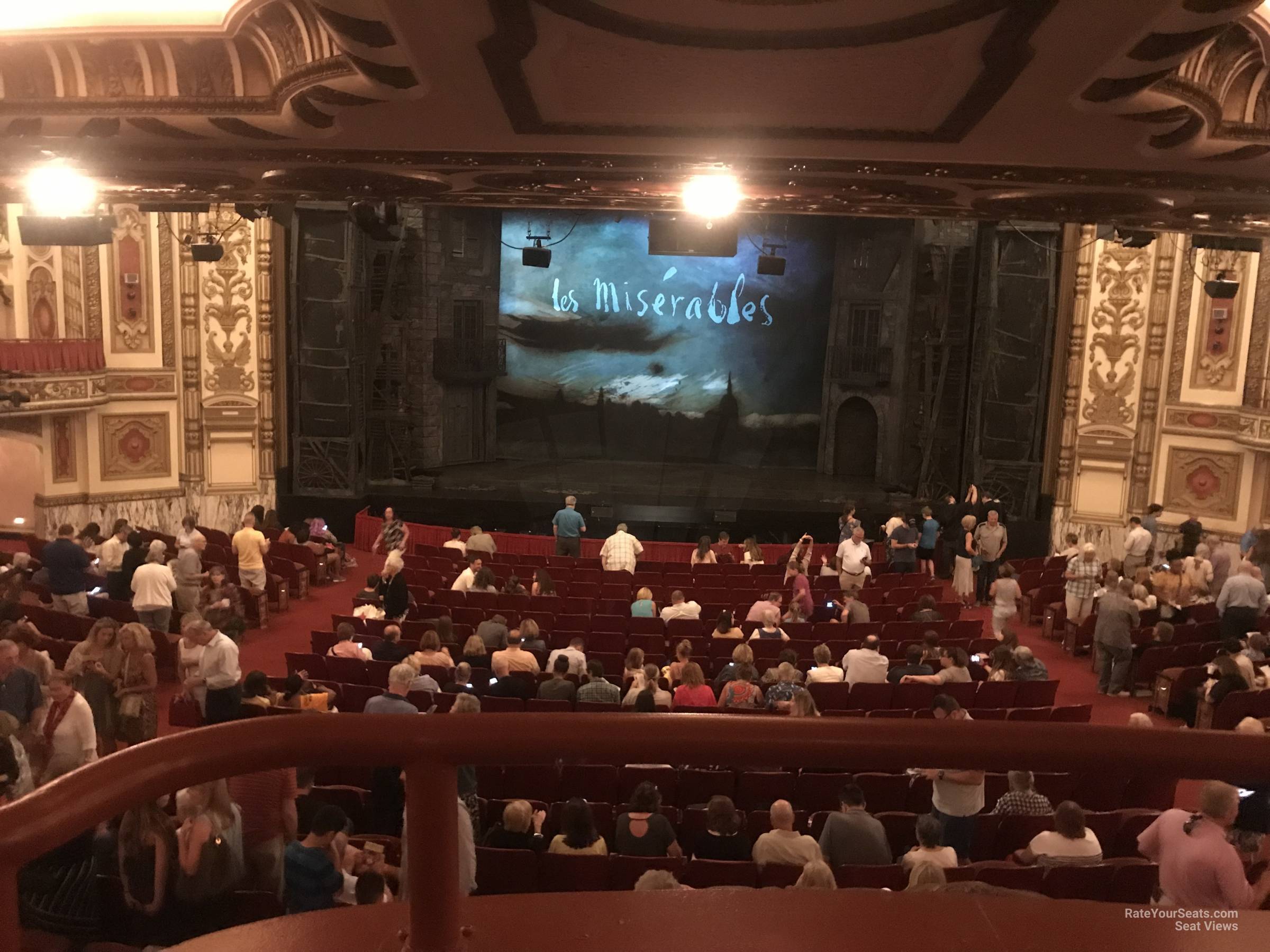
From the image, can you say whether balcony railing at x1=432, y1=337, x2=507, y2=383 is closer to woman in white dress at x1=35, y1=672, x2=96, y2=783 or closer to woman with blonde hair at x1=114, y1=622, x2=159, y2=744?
woman with blonde hair at x1=114, y1=622, x2=159, y2=744

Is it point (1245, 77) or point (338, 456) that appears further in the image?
point (338, 456)

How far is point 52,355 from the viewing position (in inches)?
637

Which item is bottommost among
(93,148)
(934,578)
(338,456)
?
(934,578)

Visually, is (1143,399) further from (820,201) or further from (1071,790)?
(1071,790)

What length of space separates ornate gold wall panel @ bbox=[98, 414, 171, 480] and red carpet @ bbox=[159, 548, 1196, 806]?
17.2 feet

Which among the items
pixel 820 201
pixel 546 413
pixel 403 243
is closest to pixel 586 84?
pixel 820 201

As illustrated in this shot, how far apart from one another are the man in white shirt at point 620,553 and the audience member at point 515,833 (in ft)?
26.8

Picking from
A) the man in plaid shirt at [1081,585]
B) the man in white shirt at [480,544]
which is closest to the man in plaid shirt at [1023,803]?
the man in plaid shirt at [1081,585]

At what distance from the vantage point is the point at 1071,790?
20.8ft

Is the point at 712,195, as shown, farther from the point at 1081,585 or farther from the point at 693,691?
the point at 1081,585

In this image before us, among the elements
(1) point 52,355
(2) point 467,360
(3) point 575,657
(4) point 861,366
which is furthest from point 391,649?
(4) point 861,366

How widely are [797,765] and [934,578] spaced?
588 inches

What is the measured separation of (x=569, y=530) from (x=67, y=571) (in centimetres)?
618

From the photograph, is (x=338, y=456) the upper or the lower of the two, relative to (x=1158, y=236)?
lower
